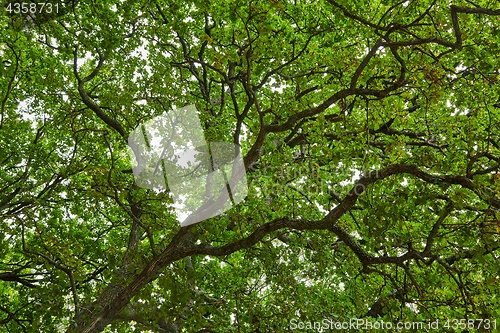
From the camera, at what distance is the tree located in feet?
17.9

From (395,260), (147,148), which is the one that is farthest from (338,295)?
(147,148)

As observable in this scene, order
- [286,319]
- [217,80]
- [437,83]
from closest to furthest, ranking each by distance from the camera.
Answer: [437,83], [286,319], [217,80]

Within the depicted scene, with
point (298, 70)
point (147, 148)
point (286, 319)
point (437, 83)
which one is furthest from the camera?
point (147, 148)

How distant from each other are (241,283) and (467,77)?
6702 millimetres

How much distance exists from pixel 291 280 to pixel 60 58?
8571 mm

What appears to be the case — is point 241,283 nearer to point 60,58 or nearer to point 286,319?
point 286,319

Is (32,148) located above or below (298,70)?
below

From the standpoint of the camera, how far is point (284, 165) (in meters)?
7.48

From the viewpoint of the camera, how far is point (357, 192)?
17.3 ft

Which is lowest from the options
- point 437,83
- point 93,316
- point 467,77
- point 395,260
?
point 93,316

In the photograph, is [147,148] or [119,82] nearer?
[147,148]

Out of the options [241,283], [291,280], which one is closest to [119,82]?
[241,283]

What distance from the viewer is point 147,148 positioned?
9.35m

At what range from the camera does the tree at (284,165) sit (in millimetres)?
5449
